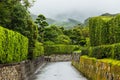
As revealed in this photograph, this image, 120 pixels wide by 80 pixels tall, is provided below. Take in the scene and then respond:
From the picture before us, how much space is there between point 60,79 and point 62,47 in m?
74.2

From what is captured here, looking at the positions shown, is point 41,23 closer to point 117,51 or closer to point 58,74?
point 58,74

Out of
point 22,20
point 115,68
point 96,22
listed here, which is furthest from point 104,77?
point 22,20

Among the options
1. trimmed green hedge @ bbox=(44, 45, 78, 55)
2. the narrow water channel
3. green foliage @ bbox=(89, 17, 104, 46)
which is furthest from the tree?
green foliage @ bbox=(89, 17, 104, 46)

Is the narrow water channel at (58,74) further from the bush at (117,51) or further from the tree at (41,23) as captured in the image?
the tree at (41,23)

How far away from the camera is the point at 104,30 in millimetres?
37344

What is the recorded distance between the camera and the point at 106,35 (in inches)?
1453

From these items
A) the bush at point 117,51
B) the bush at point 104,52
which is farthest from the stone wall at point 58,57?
the bush at point 117,51

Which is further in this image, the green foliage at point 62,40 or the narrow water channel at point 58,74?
the green foliage at point 62,40

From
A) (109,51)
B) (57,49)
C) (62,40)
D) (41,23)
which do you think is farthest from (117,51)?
(62,40)

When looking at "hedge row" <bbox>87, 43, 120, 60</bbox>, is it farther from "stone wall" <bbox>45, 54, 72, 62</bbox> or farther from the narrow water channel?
"stone wall" <bbox>45, 54, 72, 62</bbox>

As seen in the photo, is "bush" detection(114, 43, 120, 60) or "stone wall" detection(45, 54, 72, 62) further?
"stone wall" detection(45, 54, 72, 62)

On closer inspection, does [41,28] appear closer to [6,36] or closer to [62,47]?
[62,47]

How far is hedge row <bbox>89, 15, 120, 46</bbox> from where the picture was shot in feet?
102

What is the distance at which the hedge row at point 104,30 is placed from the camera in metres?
31.1
